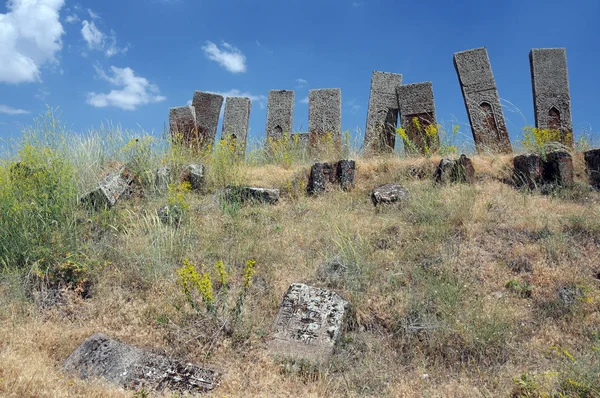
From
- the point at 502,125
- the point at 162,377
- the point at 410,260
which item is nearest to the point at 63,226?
the point at 162,377

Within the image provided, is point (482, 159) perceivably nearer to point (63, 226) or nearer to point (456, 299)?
point (456, 299)

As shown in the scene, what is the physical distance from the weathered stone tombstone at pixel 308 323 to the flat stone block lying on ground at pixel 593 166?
5.19m

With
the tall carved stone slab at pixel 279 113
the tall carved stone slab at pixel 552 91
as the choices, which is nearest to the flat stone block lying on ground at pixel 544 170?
the tall carved stone slab at pixel 552 91

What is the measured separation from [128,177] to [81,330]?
11.5 ft

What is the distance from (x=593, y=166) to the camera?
8219mm

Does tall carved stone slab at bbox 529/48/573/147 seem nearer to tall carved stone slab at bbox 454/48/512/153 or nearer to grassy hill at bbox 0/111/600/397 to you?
tall carved stone slab at bbox 454/48/512/153

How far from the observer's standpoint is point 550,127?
983 centimetres

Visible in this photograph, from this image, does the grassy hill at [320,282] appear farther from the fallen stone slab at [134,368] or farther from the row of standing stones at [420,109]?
the row of standing stones at [420,109]

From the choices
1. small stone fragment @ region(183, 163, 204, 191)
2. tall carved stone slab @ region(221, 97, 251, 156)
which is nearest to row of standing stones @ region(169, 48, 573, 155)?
tall carved stone slab @ region(221, 97, 251, 156)

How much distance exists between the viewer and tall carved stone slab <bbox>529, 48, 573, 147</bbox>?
9.79 meters

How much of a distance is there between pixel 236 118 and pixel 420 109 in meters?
3.78

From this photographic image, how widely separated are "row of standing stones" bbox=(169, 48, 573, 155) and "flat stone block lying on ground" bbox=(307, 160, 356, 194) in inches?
67.5

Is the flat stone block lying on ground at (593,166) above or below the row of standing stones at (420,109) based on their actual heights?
below

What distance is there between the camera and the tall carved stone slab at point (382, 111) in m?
10.1
